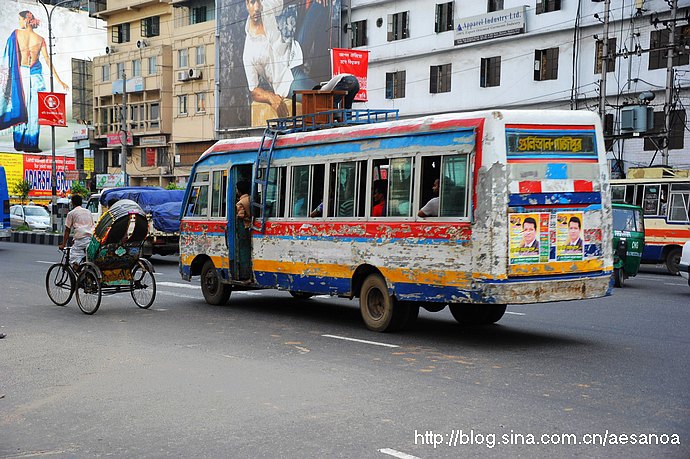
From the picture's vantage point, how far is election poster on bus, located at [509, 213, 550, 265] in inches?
393

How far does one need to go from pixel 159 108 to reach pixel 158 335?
54969mm

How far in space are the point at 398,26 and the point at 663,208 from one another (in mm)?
21329

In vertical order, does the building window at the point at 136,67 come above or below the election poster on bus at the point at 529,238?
above

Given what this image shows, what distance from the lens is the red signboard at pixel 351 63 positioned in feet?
101

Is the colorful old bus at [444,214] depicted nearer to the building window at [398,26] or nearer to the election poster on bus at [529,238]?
the election poster on bus at [529,238]

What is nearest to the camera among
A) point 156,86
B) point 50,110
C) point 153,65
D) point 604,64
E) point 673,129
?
point 673,129

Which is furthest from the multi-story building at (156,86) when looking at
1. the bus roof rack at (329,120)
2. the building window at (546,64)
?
the bus roof rack at (329,120)

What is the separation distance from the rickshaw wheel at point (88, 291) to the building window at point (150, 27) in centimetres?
5559

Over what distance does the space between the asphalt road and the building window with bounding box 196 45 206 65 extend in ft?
158

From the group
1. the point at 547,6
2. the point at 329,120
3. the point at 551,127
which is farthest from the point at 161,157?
the point at 551,127

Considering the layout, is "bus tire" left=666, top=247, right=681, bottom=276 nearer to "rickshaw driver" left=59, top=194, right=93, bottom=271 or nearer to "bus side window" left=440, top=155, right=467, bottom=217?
"bus side window" left=440, top=155, right=467, bottom=217

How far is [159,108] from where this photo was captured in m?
64.2

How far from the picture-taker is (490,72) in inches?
1528

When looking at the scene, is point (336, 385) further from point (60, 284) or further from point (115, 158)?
point (115, 158)
